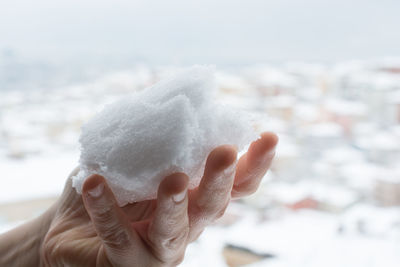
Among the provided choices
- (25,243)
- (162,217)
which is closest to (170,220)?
(162,217)

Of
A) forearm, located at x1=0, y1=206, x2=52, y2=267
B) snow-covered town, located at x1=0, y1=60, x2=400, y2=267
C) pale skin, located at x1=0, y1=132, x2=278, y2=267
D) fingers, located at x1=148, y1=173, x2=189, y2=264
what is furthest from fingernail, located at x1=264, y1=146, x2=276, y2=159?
snow-covered town, located at x1=0, y1=60, x2=400, y2=267

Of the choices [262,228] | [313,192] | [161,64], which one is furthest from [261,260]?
[161,64]

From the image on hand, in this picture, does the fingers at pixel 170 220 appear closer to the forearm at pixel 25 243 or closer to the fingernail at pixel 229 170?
the fingernail at pixel 229 170

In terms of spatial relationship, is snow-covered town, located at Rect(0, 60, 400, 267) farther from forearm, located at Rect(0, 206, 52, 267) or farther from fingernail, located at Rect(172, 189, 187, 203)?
fingernail, located at Rect(172, 189, 187, 203)

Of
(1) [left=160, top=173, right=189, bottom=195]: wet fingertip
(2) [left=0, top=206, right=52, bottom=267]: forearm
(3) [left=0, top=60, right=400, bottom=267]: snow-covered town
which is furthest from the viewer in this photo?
(3) [left=0, top=60, right=400, bottom=267]: snow-covered town

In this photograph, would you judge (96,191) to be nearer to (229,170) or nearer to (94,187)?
(94,187)

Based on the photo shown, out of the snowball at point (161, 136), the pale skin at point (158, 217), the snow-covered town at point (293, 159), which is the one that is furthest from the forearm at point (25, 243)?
the snow-covered town at point (293, 159)

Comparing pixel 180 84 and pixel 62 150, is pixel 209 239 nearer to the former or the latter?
pixel 62 150
